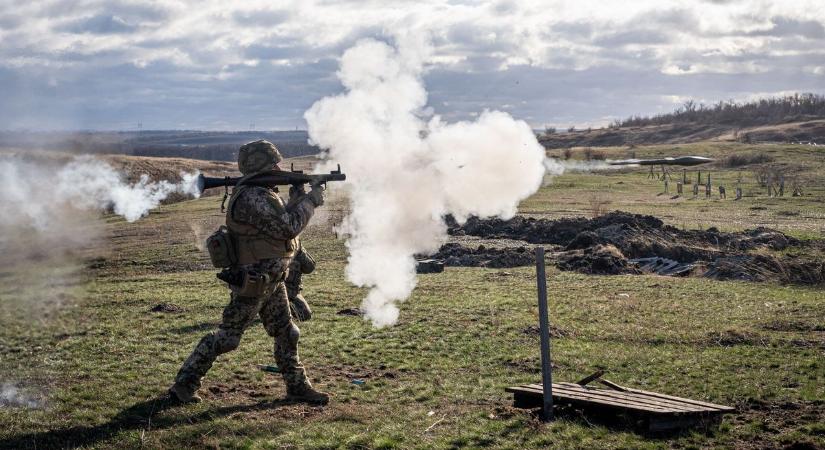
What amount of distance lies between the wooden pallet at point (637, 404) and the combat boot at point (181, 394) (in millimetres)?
4169

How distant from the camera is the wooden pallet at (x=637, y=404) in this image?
30.6 feet

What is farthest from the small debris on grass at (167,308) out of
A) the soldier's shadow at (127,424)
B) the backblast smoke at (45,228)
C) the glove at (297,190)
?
the soldier's shadow at (127,424)

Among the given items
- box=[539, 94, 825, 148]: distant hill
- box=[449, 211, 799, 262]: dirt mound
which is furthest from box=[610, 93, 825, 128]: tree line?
box=[449, 211, 799, 262]: dirt mound

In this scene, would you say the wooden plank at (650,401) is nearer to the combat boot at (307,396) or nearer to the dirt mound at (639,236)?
the combat boot at (307,396)

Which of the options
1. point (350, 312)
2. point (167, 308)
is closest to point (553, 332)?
point (350, 312)

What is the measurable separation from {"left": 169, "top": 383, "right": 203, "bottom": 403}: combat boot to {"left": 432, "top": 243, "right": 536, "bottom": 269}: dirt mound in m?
17.6

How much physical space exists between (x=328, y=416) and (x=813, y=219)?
3547 centimetres

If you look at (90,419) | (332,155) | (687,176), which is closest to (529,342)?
(332,155)

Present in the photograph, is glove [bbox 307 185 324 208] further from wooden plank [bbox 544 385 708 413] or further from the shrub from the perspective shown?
the shrub

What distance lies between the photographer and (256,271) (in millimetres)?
10398

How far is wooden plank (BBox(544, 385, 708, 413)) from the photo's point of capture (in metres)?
9.47

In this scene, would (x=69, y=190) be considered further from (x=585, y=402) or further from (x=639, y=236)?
(x=585, y=402)

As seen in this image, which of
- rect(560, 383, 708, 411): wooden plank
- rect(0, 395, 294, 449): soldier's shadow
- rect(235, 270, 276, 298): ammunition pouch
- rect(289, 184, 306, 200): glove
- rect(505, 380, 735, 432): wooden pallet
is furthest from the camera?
rect(289, 184, 306, 200): glove

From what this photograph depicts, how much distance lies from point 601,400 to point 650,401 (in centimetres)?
62
